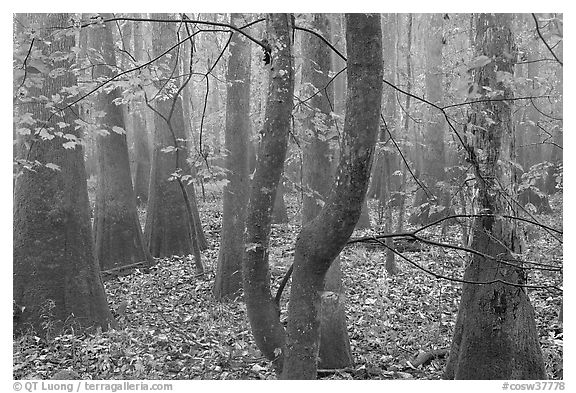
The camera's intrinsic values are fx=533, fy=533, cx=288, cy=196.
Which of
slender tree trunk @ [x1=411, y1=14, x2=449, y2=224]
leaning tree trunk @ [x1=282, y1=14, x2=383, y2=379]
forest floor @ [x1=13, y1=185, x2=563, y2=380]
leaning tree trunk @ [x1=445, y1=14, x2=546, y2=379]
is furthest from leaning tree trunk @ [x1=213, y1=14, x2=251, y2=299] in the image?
slender tree trunk @ [x1=411, y1=14, x2=449, y2=224]

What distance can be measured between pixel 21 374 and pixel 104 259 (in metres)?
4.87

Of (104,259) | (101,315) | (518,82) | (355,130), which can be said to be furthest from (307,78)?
(104,259)

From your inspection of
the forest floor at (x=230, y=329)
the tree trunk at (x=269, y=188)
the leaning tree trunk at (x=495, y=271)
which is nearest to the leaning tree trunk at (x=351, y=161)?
the tree trunk at (x=269, y=188)

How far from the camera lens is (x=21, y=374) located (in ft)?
17.9

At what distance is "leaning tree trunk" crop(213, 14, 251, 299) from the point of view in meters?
8.70

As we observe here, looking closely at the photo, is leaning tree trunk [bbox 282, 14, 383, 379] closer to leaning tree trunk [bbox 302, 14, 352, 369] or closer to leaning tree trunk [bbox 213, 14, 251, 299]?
leaning tree trunk [bbox 302, 14, 352, 369]

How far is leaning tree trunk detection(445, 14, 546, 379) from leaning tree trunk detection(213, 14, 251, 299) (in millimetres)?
4323

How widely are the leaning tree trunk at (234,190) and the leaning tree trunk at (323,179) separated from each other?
262 centimetres

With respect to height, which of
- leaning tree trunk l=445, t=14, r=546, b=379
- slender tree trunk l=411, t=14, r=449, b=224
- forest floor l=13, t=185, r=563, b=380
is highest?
slender tree trunk l=411, t=14, r=449, b=224

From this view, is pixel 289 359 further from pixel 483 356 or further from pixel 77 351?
pixel 77 351

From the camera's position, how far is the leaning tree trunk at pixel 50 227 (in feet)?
21.4

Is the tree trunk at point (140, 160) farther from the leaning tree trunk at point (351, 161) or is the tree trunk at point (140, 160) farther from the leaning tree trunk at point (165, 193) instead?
the leaning tree trunk at point (351, 161)

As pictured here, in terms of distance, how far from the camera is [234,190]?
8773 mm

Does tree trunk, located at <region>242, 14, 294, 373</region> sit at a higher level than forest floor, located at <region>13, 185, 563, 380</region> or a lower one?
higher
